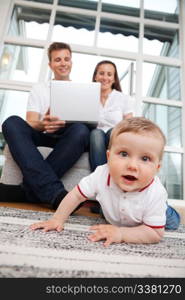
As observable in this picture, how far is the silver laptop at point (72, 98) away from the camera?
0.91 m

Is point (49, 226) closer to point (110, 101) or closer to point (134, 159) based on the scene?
point (134, 159)

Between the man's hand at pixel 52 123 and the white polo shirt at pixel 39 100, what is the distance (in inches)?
6.8

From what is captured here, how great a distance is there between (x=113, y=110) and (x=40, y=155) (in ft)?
1.79

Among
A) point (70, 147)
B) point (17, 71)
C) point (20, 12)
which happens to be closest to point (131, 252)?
point (70, 147)

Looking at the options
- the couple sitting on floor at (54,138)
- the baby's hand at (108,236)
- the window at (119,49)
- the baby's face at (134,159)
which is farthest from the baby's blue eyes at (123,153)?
the window at (119,49)

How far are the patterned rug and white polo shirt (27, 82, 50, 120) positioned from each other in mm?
696

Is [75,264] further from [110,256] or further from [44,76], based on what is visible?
[44,76]

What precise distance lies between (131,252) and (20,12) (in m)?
2.36

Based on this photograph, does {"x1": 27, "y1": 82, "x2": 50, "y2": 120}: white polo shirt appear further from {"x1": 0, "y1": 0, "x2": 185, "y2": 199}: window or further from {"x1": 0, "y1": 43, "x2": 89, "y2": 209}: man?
{"x1": 0, "y1": 0, "x2": 185, "y2": 199}: window

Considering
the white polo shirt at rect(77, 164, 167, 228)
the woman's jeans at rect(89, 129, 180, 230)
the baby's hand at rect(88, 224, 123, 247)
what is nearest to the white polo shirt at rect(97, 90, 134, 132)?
the woman's jeans at rect(89, 129, 180, 230)

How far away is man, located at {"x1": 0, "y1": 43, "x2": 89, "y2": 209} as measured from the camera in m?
0.73

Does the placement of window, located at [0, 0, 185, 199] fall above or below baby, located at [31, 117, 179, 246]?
above

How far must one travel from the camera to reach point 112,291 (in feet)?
0.98

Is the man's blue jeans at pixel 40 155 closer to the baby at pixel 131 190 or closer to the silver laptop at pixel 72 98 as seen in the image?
the silver laptop at pixel 72 98
